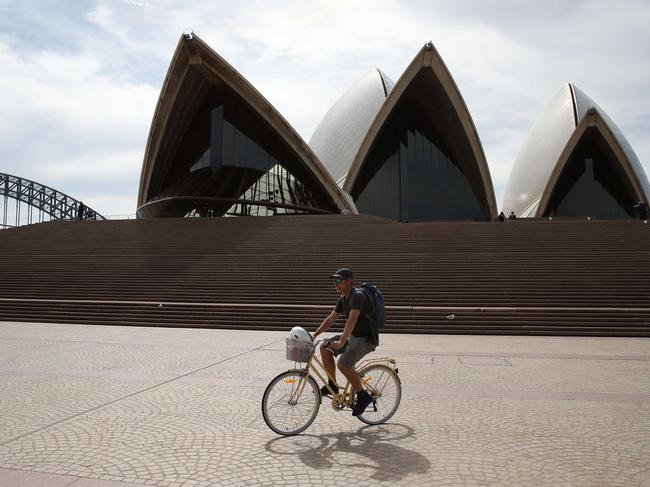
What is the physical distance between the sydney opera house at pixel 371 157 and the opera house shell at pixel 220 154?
7cm

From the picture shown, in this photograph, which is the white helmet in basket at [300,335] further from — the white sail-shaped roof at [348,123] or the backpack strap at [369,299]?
the white sail-shaped roof at [348,123]

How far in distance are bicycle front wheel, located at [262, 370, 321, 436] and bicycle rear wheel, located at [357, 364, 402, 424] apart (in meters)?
0.44

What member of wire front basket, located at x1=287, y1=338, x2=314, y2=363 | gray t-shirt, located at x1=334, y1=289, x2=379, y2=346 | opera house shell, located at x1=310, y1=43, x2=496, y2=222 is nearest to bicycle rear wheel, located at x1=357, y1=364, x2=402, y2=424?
gray t-shirt, located at x1=334, y1=289, x2=379, y2=346

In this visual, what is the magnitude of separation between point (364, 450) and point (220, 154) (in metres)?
31.1

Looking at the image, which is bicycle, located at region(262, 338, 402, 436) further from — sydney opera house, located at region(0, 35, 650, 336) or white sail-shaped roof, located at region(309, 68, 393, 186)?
white sail-shaped roof, located at region(309, 68, 393, 186)

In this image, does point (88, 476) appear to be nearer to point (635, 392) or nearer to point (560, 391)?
point (560, 391)

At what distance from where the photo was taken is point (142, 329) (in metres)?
10.6

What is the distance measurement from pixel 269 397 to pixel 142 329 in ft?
24.4

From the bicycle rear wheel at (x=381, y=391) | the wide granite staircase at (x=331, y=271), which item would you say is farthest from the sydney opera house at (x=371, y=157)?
the bicycle rear wheel at (x=381, y=391)

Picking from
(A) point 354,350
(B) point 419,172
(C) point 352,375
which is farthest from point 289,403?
(B) point 419,172

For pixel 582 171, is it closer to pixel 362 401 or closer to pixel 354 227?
pixel 354 227

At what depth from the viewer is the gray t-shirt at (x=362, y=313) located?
12.8 ft

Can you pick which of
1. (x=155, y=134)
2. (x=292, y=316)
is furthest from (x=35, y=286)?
(x=155, y=134)

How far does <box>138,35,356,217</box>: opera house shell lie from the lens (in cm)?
3002
